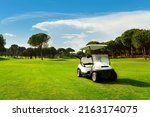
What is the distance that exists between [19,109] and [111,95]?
4.62 metres

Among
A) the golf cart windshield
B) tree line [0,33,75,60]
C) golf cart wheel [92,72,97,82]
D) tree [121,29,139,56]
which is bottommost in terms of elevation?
golf cart wheel [92,72,97,82]

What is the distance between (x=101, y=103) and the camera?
10.6m

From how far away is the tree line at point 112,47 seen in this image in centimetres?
6594

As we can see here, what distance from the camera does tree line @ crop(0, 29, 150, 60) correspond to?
65.9 metres

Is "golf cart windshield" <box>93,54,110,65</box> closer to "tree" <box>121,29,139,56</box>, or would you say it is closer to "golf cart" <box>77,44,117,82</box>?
"golf cart" <box>77,44,117,82</box>

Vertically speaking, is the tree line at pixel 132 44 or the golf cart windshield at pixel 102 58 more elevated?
the tree line at pixel 132 44

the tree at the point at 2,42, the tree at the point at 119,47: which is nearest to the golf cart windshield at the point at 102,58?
the tree at the point at 119,47

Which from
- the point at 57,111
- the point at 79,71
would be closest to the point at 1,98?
the point at 57,111

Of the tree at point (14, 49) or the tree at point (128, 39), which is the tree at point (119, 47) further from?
the tree at point (14, 49)

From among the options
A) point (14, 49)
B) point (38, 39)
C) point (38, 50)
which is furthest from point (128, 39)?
point (14, 49)

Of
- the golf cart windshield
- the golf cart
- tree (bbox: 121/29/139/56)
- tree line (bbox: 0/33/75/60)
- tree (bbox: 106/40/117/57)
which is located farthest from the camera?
tree (bbox: 106/40/117/57)

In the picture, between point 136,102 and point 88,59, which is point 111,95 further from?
point 88,59

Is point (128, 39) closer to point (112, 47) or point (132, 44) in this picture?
point (132, 44)

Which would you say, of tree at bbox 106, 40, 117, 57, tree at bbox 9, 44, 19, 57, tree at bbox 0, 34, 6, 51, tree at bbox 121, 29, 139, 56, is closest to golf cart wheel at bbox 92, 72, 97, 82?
tree at bbox 121, 29, 139, 56
